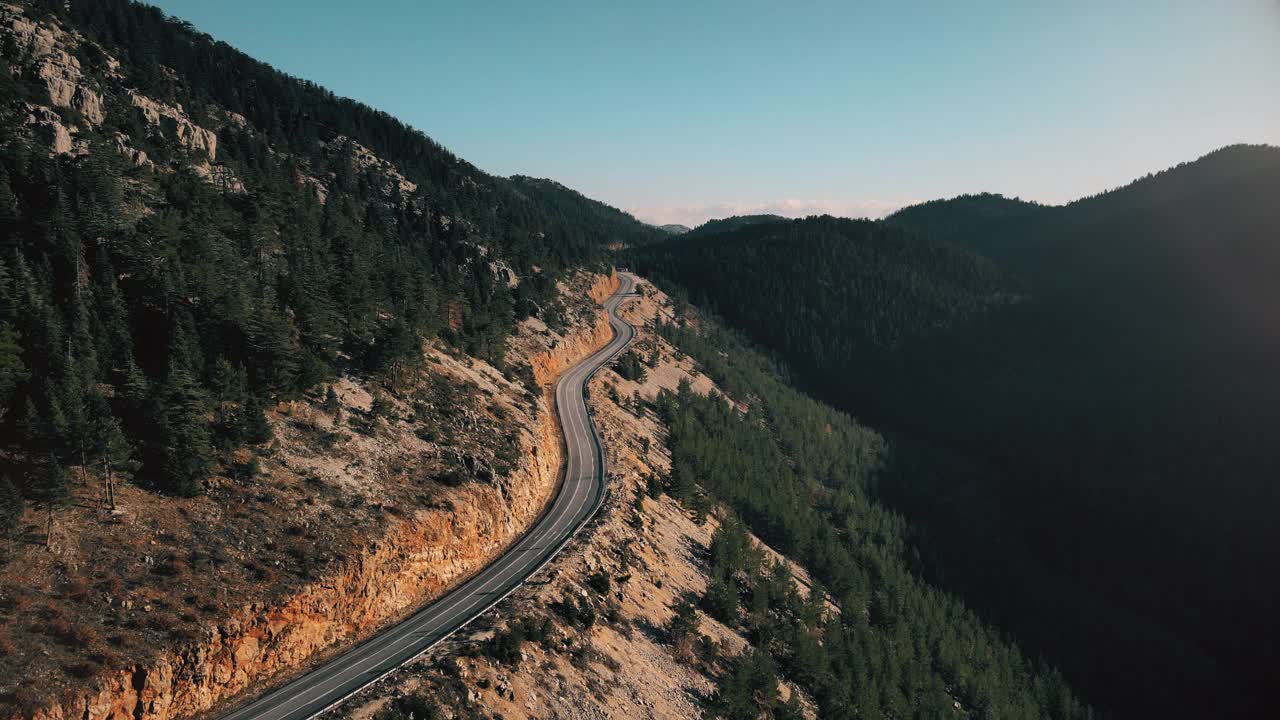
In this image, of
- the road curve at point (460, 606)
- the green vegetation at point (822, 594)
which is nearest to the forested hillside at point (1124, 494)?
the green vegetation at point (822, 594)

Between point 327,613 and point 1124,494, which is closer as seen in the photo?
point 327,613

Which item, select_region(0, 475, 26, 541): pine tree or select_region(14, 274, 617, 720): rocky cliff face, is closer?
select_region(14, 274, 617, 720): rocky cliff face

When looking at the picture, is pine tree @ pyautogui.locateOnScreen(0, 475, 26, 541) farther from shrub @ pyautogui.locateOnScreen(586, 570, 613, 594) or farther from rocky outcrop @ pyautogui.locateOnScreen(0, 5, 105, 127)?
rocky outcrop @ pyautogui.locateOnScreen(0, 5, 105, 127)

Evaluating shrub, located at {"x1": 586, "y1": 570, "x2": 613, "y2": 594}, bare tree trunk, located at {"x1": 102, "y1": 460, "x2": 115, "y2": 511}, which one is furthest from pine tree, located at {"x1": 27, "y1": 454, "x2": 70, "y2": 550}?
shrub, located at {"x1": 586, "y1": 570, "x2": 613, "y2": 594}

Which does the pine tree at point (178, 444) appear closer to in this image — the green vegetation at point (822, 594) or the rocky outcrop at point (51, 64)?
the green vegetation at point (822, 594)

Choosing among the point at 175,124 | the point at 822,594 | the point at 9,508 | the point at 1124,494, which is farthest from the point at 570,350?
the point at 1124,494

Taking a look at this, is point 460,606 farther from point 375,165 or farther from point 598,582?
point 375,165
